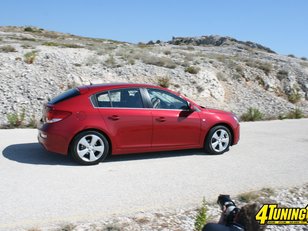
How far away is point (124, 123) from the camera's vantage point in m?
7.80

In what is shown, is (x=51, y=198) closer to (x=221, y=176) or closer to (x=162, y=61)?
(x=221, y=176)

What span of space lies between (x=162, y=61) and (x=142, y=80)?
10.8ft

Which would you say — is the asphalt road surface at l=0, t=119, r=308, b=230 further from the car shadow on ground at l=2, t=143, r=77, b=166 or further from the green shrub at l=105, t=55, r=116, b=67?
the green shrub at l=105, t=55, r=116, b=67

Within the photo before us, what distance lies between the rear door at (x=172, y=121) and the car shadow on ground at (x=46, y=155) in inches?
17.5

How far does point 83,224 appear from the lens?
192 inches

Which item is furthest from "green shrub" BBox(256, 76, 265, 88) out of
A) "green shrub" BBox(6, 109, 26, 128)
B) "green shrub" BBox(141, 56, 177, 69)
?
"green shrub" BBox(6, 109, 26, 128)

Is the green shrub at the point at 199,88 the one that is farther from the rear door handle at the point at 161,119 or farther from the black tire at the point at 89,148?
the black tire at the point at 89,148

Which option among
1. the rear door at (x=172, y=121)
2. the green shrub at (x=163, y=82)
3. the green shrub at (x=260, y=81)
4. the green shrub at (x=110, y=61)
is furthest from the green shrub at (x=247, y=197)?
the green shrub at (x=260, y=81)

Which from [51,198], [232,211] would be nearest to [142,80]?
[51,198]

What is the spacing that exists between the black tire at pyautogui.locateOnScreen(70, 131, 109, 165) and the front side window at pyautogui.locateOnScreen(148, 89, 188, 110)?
137 cm

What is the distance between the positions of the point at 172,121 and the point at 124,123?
1.07m

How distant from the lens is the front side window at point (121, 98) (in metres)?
7.83

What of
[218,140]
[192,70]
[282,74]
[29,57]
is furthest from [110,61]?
[218,140]

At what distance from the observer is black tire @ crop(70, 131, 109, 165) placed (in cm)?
749
